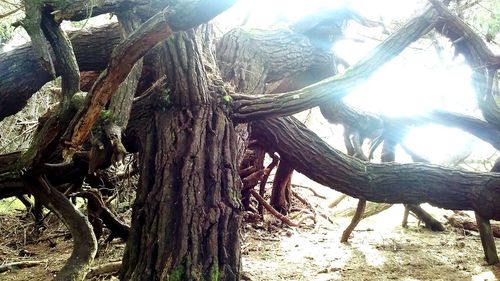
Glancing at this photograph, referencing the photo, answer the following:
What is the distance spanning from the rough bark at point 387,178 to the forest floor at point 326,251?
55 cm

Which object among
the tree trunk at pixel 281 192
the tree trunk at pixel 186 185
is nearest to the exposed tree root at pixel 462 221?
the tree trunk at pixel 281 192

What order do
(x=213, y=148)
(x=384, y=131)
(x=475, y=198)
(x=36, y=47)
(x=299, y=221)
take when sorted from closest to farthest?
1. (x=36, y=47)
2. (x=213, y=148)
3. (x=475, y=198)
4. (x=384, y=131)
5. (x=299, y=221)

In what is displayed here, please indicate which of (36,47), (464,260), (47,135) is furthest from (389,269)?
(36,47)

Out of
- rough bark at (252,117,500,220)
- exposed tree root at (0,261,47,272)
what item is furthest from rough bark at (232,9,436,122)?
exposed tree root at (0,261,47,272)

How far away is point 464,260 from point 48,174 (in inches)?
137

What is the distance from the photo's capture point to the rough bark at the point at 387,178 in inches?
127

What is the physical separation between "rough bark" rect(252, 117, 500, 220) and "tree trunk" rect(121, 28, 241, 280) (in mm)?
896

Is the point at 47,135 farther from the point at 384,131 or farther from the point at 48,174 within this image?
the point at 384,131

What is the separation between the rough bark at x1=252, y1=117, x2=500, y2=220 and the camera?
3236 millimetres

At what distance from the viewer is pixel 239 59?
165 inches

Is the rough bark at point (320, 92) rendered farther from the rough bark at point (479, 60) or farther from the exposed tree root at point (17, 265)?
the exposed tree root at point (17, 265)

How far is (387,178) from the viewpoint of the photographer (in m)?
3.37

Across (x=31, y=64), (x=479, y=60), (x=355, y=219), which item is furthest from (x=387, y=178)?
(x=31, y=64)

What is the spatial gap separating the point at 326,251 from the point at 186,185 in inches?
75.9
